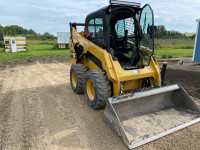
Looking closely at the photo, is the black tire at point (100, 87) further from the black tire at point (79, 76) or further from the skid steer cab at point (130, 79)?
the black tire at point (79, 76)

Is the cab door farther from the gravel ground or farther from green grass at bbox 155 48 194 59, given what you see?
green grass at bbox 155 48 194 59

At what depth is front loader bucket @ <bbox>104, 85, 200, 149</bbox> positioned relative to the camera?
2754 millimetres

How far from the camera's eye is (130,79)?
3.61 meters

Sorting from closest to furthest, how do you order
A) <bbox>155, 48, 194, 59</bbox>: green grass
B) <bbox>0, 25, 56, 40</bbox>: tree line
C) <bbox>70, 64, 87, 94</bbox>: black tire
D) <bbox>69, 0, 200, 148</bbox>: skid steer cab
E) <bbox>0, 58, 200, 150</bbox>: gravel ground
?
<bbox>0, 58, 200, 150</bbox>: gravel ground, <bbox>69, 0, 200, 148</bbox>: skid steer cab, <bbox>70, 64, 87, 94</bbox>: black tire, <bbox>155, 48, 194, 59</bbox>: green grass, <bbox>0, 25, 56, 40</bbox>: tree line

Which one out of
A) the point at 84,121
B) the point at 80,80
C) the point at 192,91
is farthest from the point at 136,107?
the point at 192,91

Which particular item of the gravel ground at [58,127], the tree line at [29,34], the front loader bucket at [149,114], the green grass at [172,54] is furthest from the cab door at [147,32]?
the tree line at [29,34]

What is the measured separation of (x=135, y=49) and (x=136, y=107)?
5.05ft

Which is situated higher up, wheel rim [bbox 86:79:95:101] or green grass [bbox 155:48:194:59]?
green grass [bbox 155:48:194:59]

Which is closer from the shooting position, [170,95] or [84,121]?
[84,121]

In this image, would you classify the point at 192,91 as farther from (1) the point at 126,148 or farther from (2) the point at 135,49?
(1) the point at 126,148

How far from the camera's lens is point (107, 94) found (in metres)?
3.48

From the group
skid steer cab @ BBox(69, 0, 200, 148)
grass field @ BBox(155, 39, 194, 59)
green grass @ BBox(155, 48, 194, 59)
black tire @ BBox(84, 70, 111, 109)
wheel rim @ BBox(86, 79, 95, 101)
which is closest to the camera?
skid steer cab @ BBox(69, 0, 200, 148)

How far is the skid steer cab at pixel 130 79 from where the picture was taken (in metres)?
2.99

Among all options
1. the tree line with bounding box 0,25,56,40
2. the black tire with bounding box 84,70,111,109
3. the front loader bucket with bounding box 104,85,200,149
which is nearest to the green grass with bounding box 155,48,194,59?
the front loader bucket with bounding box 104,85,200,149
